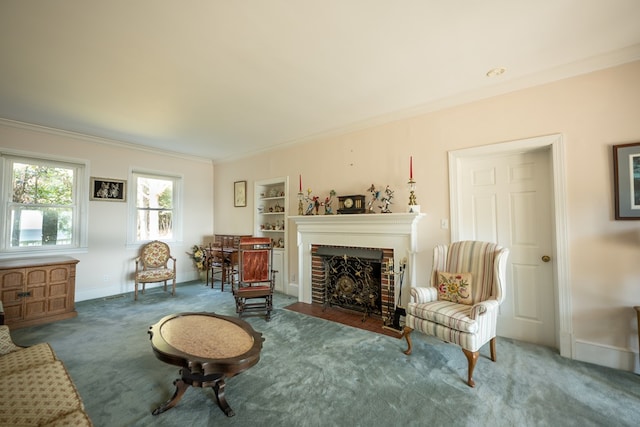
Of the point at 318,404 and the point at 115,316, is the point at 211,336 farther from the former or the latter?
the point at 115,316

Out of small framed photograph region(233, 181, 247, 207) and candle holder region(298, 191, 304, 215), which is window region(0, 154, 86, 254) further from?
candle holder region(298, 191, 304, 215)

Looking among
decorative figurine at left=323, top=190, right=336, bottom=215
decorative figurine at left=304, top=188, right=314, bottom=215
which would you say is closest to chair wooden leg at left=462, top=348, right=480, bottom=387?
decorative figurine at left=323, top=190, right=336, bottom=215

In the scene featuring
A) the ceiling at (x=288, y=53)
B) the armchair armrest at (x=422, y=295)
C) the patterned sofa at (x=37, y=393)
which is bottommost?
the patterned sofa at (x=37, y=393)

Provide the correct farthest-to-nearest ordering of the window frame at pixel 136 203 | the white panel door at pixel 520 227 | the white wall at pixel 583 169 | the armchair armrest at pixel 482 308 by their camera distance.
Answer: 1. the window frame at pixel 136 203
2. the white panel door at pixel 520 227
3. the white wall at pixel 583 169
4. the armchair armrest at pixel 482 308

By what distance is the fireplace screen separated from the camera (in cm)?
364

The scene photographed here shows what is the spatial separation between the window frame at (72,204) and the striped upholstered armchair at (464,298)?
5.28 meters

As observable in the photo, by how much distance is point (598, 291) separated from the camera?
243 cm

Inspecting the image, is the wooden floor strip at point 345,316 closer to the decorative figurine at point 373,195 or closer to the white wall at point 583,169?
the white wall at point 583,169

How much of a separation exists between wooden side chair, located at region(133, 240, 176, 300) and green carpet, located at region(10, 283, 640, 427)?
1587mm

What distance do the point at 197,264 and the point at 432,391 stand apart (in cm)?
518

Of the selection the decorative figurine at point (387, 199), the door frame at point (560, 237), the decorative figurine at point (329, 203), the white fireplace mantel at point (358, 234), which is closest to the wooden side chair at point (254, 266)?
the white fireplace mantel at point (358, 234)

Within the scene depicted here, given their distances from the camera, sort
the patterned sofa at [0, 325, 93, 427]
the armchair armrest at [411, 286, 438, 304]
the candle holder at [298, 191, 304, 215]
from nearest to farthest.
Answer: the patterned sofa at [0, 325, 93, 427] → the armchair armrest at [411, 286, 438, 304] → the candle holder at [298, 191, 304, 215]

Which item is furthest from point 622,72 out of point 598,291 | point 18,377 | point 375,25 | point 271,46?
point 18,377

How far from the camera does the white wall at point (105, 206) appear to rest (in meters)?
4.11
